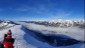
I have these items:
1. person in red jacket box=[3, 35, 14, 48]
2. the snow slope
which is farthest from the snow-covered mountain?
person in red jacket box=[3, 35, 14, 48]

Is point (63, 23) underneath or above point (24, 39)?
above

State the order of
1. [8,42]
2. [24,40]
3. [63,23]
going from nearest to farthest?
[8,42] → [24,40] → [63,23]

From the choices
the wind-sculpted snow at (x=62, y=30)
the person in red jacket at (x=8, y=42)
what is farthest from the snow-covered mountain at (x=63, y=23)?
the person in red jacket at (x=8, y=42)

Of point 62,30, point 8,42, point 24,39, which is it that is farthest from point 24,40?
point 8,42

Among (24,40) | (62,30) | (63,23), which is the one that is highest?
(63,23)

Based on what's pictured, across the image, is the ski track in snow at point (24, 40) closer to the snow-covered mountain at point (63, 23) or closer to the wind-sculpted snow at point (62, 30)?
the wind-sculpted snow at point (62, 30)

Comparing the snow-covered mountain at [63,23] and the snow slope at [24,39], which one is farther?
the snow-covered mountain at [63,23]

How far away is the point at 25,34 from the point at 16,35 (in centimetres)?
21

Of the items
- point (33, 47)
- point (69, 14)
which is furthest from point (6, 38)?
point (69, 14)

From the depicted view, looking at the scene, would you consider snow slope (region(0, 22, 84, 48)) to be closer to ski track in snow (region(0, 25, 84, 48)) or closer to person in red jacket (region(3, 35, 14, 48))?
ski track in snow (region(0, 25, 84, 48))

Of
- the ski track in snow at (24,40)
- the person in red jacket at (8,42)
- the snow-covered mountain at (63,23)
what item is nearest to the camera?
the person in red jacket at (8,42)

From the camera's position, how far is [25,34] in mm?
5094

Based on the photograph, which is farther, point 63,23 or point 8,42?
point 63,23

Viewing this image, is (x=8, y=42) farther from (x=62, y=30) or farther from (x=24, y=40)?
(x=62, y=30)
